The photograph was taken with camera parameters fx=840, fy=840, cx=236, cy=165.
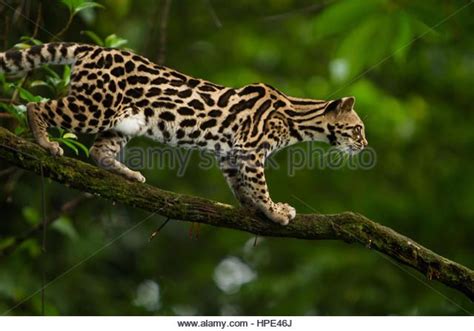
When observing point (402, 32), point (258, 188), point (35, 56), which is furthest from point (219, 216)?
point (402, 32)

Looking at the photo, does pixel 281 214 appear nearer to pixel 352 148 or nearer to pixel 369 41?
pixel 352 148

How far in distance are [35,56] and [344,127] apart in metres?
3.10

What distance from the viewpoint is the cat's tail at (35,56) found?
26.9 ft

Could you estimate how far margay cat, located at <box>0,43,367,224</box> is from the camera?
800 cm

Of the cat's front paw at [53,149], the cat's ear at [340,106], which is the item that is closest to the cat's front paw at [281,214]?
the cat's ear at [340,106]

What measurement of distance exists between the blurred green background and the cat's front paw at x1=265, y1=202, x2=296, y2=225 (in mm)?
1567

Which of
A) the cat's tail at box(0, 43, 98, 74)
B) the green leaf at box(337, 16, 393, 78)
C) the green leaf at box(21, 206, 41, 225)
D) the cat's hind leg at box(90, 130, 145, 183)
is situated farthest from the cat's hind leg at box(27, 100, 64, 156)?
the green leaf at box(21, 206, 41, 225)

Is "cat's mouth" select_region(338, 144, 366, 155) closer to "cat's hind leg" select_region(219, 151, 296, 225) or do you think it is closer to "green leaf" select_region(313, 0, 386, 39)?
"cat's hind leg" select_region(219, 151, 296, 225)

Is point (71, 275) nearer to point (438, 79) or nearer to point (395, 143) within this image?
point (395, 143)

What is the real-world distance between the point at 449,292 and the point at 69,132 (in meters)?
6.98

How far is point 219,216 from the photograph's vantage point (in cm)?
825

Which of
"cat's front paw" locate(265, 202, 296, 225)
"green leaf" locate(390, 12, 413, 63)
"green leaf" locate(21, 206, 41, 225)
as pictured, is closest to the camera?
"green leaf" locate(390, 12, 413, 63)

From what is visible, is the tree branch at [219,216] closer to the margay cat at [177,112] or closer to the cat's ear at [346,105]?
the margay cat at [177,112]

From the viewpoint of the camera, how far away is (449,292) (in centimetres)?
1278
